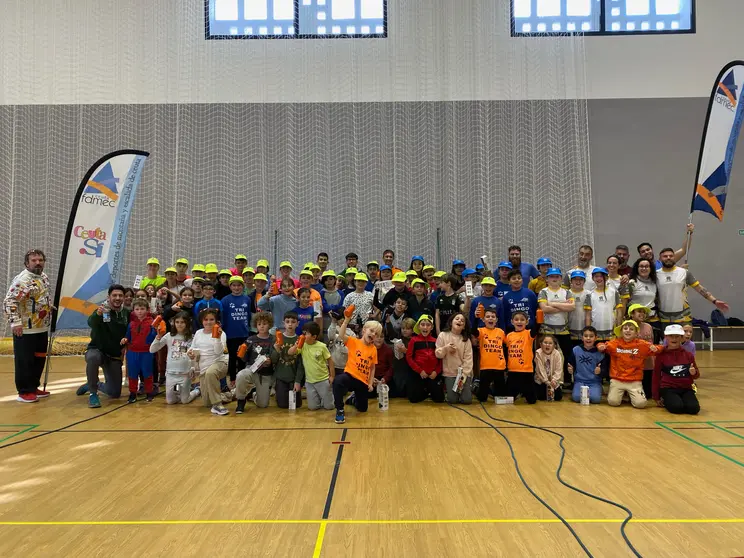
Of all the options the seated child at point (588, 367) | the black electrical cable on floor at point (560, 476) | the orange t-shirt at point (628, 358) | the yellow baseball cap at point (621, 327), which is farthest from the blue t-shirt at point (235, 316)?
the yellow baseball cap at point (621, 327)

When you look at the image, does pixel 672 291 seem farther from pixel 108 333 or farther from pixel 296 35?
pixel 296 35

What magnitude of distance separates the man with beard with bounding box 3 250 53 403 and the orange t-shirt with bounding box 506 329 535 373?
216 inches

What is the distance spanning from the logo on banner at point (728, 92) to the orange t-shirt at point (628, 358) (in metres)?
3.73

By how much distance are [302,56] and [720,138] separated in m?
7.61


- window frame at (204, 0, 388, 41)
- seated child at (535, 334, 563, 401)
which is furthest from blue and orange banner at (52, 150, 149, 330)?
seated child at (535, 334, 563, 401)

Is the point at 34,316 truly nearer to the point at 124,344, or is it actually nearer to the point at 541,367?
the point at 124,344

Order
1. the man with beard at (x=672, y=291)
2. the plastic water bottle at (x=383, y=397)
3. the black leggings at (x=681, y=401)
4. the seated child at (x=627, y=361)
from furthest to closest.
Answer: the man with beard at (x=672, y=291)
the seated child at (x=627, y=361)
the plastic water bottle at (x=383, y=397)
the black leggings at (x=681, y=401)

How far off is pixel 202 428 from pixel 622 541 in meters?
3.88

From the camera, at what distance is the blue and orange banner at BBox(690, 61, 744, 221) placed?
7.70 metres

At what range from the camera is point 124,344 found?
6.76 metres

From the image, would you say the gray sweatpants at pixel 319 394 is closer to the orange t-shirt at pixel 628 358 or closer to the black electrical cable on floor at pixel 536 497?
the black electrical cable on floor at pixel 536 497

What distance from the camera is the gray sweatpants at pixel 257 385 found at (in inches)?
243

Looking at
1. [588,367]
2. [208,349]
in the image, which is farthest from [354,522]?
[588,367]

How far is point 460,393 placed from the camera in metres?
6.63
